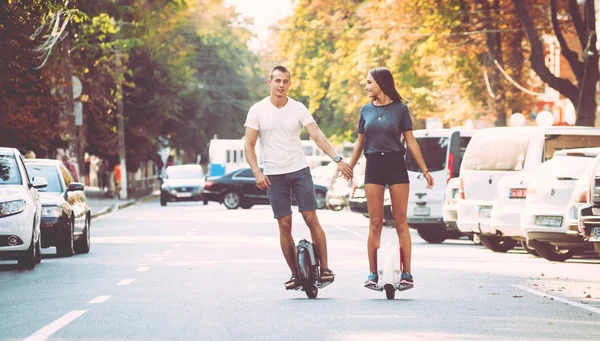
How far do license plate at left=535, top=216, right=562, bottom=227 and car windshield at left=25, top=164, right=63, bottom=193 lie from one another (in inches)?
278

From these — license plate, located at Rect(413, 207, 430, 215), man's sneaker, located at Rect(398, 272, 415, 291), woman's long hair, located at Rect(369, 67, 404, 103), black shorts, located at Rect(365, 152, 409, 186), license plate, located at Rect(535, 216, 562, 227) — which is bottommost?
man's sneaker, located at Rect(398, 272, 415, 291)

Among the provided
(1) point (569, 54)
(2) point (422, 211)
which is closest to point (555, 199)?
(2) point (422, 211)

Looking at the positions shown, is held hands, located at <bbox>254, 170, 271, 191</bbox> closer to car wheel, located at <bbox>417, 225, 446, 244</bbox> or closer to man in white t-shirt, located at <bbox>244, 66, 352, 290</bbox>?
man in white t-shirt, located at <bbox>244, 66, 352, 290</bbox>

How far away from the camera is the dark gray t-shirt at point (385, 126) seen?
13.2 m

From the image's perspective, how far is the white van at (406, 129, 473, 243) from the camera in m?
25.9

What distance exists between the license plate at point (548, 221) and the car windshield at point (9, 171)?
678 cm

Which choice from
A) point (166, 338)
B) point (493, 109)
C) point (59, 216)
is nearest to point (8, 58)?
point (59, 216)

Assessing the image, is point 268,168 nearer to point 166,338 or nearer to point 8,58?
point 166,338

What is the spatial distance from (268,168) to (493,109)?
34473 mm

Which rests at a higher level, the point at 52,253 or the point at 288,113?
the point at 288,113

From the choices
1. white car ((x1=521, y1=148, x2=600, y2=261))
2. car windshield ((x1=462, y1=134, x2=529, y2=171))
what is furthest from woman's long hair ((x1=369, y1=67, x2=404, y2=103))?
car windshield ((x1=462, y1=134, x2=529, y2=171))

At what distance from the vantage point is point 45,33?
34.7 meters

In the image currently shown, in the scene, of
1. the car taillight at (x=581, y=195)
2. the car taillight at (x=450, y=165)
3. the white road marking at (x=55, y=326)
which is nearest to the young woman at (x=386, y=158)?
the white road marking at (x=55, y=326)

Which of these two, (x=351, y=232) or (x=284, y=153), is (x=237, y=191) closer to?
(x=351, y=232)
